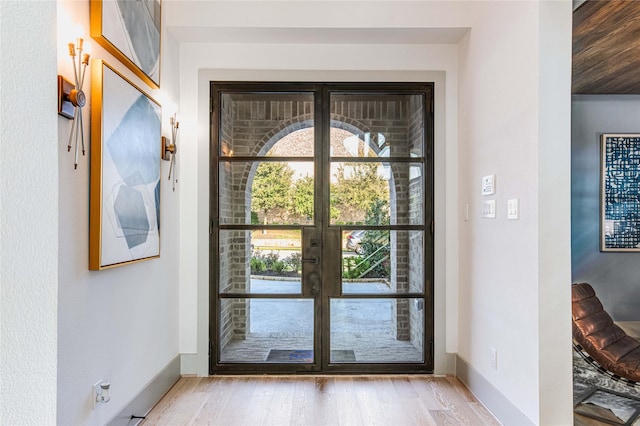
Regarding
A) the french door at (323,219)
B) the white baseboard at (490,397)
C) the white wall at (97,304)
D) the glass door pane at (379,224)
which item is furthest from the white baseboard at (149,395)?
the white baseboard at (490,397)

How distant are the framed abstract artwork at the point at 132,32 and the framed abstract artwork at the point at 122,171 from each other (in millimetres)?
136

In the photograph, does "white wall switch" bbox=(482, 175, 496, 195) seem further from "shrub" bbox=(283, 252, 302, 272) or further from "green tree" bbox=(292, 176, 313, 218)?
"shrub" bbox=(283, 252, 302, 272)

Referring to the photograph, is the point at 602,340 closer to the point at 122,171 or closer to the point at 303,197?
the point at 303,197

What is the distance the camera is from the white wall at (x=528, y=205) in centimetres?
209

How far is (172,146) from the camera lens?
2.92 meters

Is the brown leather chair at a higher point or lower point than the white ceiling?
lower

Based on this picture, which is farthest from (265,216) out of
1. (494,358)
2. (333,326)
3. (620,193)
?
(620,193)

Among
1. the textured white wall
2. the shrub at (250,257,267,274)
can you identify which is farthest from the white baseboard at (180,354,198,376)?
the textured white wall

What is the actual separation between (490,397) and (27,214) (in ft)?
9.05

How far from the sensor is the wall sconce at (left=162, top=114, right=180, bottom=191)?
2848 millimetres

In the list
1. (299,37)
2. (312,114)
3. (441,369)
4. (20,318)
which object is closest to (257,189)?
(312,114)

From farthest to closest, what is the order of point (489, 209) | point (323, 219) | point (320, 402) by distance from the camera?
point (323, 219), point (320, 402), point (489, 209)

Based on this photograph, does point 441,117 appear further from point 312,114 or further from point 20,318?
point 20,318

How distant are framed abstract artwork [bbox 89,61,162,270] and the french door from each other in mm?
785
